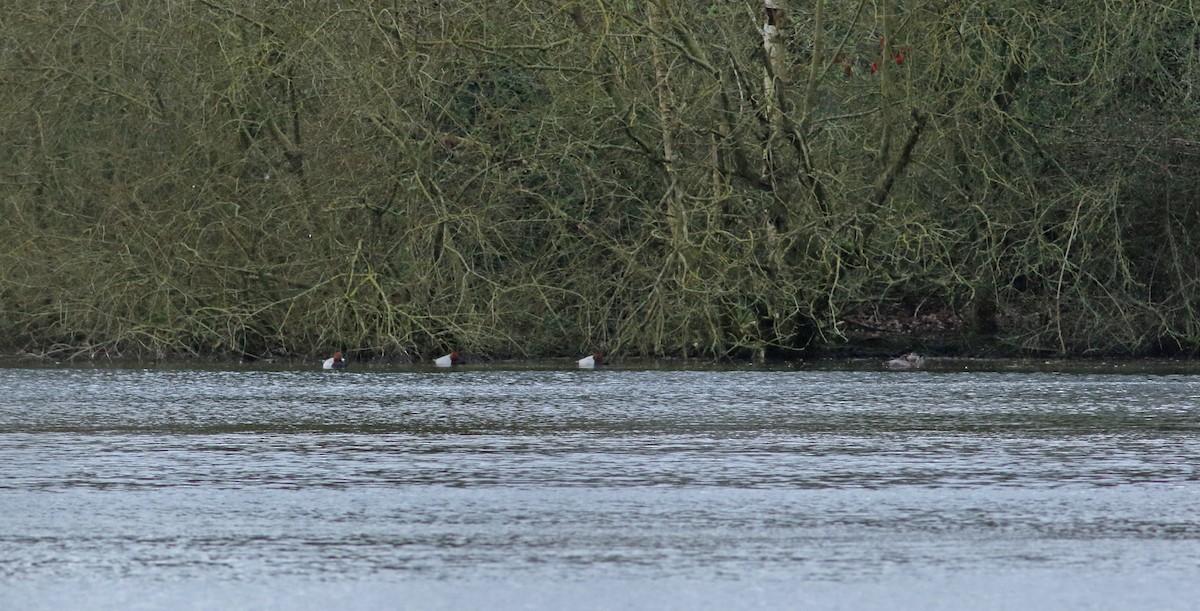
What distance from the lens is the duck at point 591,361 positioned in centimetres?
2347

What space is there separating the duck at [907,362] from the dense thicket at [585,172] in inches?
36.8

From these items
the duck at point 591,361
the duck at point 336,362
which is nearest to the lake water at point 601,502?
the duck at point 336,362

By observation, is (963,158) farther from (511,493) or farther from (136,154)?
(511,493)

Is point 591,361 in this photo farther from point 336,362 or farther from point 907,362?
point 907,362

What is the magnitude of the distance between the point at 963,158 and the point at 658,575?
60.2 feet

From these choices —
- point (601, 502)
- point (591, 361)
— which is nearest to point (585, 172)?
point (591, 361)

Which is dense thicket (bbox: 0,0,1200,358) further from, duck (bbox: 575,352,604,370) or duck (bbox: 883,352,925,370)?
duck (bbox: 883,352,925,370)

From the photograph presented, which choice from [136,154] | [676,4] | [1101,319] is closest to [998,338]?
[1101,319]

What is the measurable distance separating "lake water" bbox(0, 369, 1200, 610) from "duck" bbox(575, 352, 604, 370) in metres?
5.54

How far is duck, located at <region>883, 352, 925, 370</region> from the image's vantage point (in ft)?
77.4

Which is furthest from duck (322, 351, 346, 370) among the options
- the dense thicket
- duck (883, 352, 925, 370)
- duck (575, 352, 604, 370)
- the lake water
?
duck (883, 352, 925, 370)

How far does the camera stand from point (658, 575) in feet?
25.4

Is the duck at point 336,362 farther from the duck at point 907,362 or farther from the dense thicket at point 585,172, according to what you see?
the duck at point 907,362

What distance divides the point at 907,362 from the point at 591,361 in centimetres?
411
